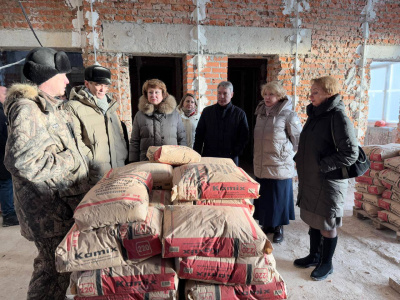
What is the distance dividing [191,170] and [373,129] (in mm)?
8300

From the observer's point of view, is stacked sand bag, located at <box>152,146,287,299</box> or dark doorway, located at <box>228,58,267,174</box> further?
dark doorway, located at <box>228,58,267,174</box>

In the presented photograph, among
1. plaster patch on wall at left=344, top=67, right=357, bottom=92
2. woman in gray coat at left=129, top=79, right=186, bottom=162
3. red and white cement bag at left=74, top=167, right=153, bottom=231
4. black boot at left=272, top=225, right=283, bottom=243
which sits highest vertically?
plaster patch on wall at left=344, top=67, right=357, bottom=92

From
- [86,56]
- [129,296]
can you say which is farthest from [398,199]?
[86,56]

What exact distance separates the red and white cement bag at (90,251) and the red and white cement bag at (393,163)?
330cm

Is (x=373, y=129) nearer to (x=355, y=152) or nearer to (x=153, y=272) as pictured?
(x=355, y=152)

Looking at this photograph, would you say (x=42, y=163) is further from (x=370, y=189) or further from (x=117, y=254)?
(x=370, y=189)

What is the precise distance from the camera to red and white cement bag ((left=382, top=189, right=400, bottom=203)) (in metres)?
3.17

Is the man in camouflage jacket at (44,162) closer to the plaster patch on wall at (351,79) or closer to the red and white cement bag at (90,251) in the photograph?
the red and white cement bag at (90,251)

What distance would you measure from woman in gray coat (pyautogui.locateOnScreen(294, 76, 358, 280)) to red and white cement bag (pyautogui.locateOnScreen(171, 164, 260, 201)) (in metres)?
0.83

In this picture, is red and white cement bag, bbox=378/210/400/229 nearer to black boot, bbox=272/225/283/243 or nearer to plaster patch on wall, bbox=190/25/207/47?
black boot, bbox=272/225/283/243

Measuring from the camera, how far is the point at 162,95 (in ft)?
9.67

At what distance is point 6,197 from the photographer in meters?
3.57

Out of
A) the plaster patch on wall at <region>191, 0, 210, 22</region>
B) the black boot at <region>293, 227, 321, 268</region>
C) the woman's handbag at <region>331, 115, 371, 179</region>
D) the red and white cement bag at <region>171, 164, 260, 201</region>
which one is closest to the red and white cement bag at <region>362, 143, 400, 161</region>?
the woman's handbag at <region>331, 115, 371, 179</region>

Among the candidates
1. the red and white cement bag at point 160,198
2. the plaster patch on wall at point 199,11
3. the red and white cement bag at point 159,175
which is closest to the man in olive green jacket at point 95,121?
the red and white cement bag at point 159,175
